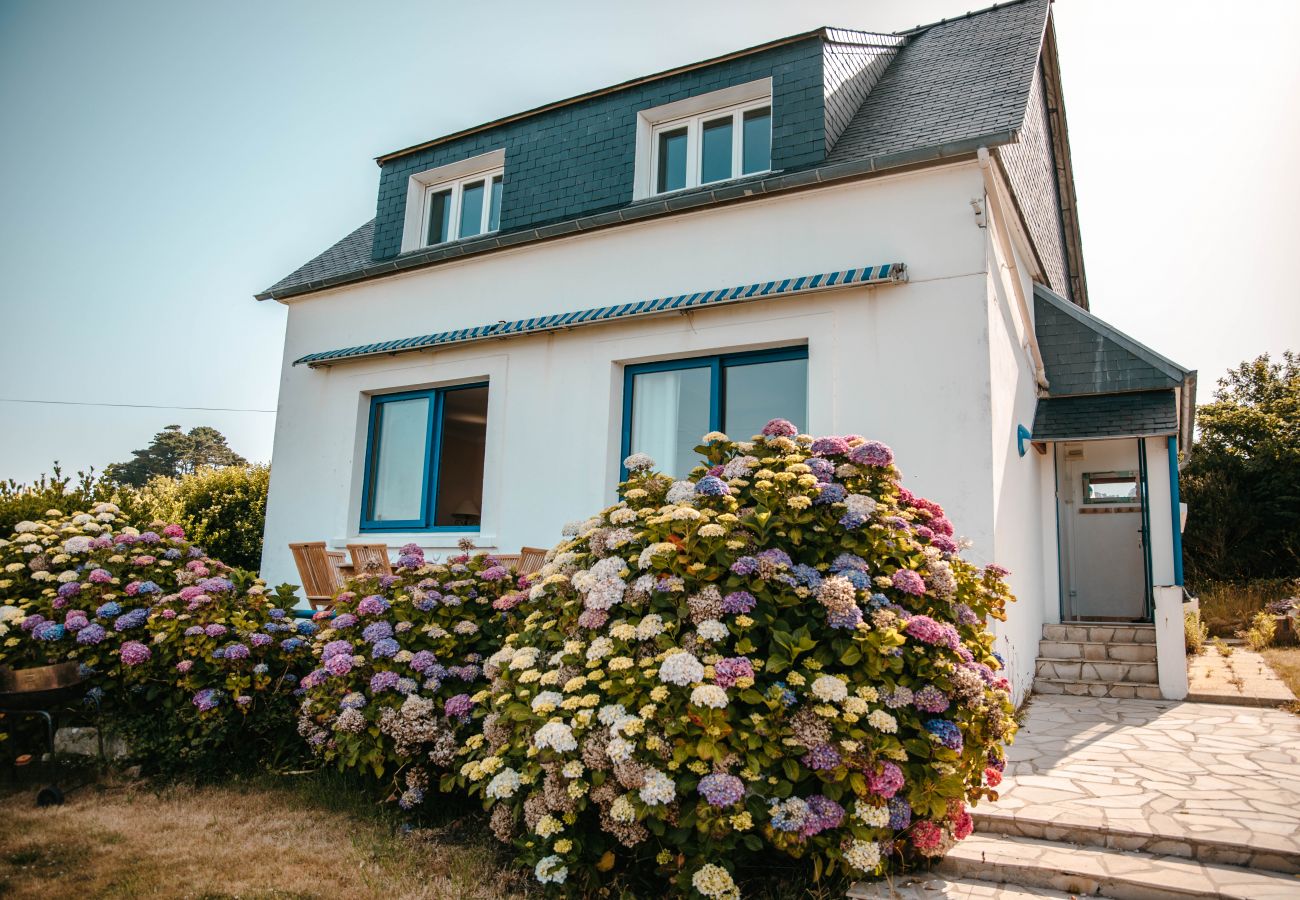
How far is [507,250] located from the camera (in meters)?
8.19

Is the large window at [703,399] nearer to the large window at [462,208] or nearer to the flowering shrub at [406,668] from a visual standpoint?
the flowering shrub at [406,668]

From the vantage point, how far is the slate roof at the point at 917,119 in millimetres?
6219

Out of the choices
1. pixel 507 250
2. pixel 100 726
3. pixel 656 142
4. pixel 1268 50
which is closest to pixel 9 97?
pixel 507 250

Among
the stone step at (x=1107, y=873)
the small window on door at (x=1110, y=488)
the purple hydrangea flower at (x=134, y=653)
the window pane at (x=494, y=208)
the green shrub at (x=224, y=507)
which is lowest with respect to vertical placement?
the stone step at (x=1107, y=873)

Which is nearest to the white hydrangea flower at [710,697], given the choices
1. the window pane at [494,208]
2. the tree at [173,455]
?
the window pane at [494,208]

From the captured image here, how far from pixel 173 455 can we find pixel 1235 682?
52.4 metres

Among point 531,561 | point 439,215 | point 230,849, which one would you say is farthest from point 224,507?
point 230,849

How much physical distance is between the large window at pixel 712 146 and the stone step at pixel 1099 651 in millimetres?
5613

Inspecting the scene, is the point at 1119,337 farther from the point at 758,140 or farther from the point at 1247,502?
the point at 1247,502

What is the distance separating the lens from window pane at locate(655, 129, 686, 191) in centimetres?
814

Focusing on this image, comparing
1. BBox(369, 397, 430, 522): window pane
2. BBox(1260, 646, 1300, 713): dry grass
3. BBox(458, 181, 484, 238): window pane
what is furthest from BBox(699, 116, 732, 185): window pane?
BBox(1260, 646, 1300, 713): dry grass

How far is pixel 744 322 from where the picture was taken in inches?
263

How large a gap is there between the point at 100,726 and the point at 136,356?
1031cm

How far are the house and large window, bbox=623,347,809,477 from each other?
0.07ft
